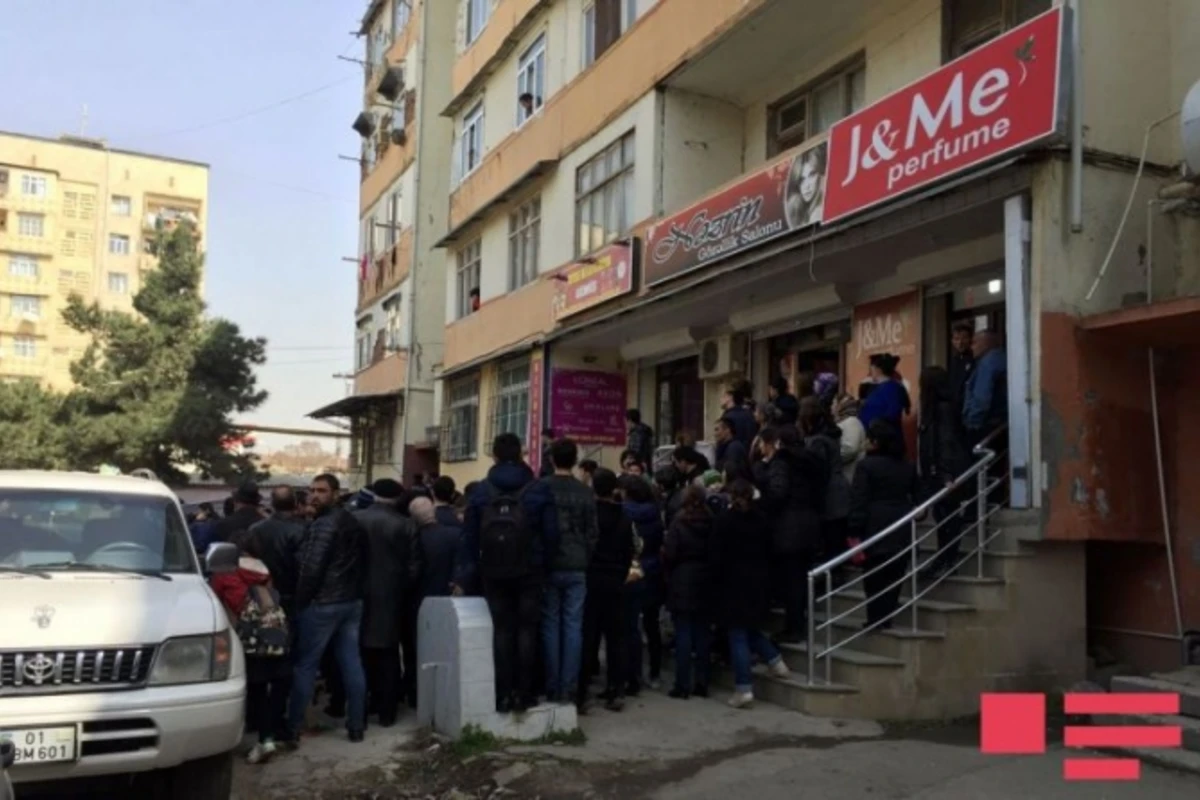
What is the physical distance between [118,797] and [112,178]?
239 ft

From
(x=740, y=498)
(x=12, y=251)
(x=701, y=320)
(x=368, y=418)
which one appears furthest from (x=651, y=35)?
(x=12, y=251)

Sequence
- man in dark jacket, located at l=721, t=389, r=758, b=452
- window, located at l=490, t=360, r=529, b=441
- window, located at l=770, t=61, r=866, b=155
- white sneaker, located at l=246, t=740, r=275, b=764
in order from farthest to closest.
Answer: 1. window, located at l=490, t=360, r=529, b=441
2. window, located at l=770, t=61, r=866, b=155
3. man in dark jacket, located at l=721, t=389, r=758, b=452
4. white sneaker, located at l=246, t=740, r=275, b=764

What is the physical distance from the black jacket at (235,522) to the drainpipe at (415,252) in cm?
1704

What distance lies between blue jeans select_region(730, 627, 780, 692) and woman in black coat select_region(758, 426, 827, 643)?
0.52m

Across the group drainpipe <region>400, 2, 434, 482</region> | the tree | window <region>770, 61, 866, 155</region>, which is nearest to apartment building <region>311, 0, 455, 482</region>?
drainpipe <region>400, 2, 434, 482</region>

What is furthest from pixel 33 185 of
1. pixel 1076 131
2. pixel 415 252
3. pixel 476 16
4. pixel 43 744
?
pixel 43 744

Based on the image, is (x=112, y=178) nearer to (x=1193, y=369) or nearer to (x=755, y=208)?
(x=755, y=208)

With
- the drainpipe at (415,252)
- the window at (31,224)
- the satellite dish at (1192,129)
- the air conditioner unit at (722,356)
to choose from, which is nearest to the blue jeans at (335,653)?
the satellite dish at (1192,129)

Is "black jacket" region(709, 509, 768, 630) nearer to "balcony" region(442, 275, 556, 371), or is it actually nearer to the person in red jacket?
the person in red jacket

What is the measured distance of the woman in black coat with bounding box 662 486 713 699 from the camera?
7.90m

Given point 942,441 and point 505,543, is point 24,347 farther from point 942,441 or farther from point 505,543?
point 942,441

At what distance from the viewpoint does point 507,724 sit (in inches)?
266

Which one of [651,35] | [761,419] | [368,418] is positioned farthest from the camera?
[368,418]

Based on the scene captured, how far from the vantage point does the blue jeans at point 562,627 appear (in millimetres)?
7164
